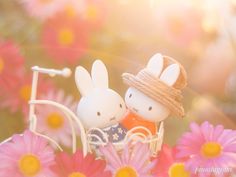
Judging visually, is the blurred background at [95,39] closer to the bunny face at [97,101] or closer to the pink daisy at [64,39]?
the pink daisy at [64,39]

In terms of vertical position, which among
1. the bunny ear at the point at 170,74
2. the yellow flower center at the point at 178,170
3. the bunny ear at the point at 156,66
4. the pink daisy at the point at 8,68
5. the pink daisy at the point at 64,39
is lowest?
the yellow flower center at the point at 178,170

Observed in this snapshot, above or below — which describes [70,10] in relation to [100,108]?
above

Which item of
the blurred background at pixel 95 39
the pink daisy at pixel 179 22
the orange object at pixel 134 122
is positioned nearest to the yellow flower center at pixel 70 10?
the blurred background at pixel 95 39


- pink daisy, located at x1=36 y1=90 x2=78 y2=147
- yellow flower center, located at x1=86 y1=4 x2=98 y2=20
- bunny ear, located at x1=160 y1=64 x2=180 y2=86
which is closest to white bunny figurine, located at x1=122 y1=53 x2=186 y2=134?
bunny ear, located at x1=160 y1=64 x2=180 y2=86

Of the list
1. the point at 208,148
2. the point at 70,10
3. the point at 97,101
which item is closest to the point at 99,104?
the point at 97,101

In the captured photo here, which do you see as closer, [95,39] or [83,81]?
[83,81]

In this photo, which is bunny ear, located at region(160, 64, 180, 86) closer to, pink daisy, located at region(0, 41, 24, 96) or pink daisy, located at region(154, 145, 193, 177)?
pink daisy, located at region(154, 145, 193, 177)

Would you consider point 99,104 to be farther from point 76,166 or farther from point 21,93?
point 21,93
